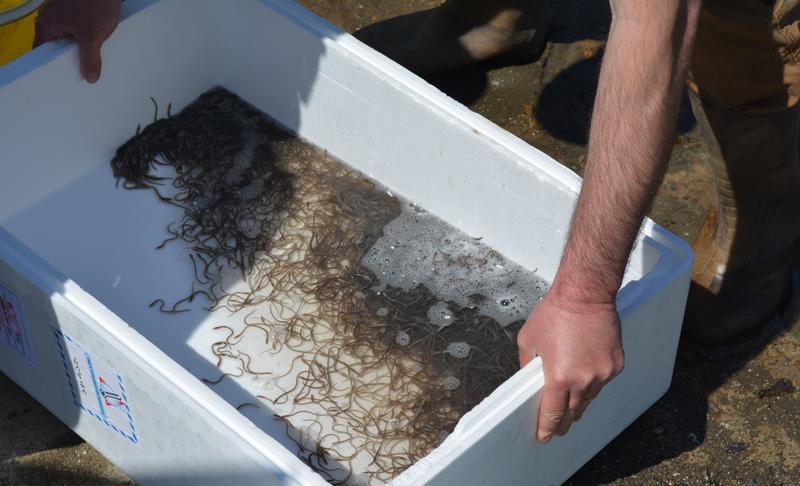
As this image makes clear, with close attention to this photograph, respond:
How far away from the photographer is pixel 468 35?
356 cm

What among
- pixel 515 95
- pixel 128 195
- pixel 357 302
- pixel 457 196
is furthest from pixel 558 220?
pixel 128 195

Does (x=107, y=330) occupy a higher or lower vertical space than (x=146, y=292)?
higher

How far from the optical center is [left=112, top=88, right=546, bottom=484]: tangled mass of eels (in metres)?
2.72

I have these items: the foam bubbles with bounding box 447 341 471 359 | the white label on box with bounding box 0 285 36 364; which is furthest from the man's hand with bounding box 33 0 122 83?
the foam bubbles with bounding box 447 341 471 359

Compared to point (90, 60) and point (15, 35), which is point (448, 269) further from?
point (15, 35)

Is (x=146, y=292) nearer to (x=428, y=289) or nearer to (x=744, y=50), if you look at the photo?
(x=428, y=289)

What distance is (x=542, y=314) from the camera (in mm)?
2199

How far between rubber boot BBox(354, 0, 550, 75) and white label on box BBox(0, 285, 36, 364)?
55.5 inches

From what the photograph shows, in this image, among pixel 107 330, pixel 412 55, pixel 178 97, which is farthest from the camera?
pixel 412 55

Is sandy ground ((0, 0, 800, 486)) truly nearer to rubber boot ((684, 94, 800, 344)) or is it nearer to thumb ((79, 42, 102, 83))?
rubber boot ((684, 94, 800, 344))

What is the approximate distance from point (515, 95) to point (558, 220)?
0.87 meters

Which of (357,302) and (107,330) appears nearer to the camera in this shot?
(107,330)

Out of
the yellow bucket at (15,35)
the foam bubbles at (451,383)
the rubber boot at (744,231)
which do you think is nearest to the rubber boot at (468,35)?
the rubber boot at (744,231)

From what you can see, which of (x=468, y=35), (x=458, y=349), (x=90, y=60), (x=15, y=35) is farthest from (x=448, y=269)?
(x=15, y=35)
